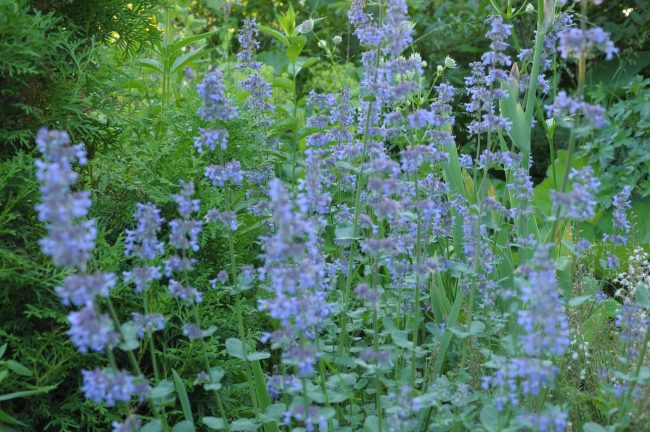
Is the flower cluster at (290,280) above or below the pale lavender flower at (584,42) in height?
below

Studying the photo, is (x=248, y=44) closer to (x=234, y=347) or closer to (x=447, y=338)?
(x=234, y=347)

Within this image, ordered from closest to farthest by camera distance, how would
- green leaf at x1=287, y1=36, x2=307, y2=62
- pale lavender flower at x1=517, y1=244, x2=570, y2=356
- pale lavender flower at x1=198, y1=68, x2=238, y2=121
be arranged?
pale lavender flower at x1=517, y1=244, x2=570, y2=356 → pale lavender flower at x1=198, y1=68, x2=238, y2=121 → green leaf at x1=287, y1=36, x2=307, y2=62

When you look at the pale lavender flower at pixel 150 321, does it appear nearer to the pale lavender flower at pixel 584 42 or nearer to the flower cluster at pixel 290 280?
the flower cluster at pixel 290 280

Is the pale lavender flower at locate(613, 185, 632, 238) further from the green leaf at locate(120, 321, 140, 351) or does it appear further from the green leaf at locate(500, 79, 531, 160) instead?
the green leaf at locate(120, 321, 140, 351)

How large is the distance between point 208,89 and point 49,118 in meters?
0.98

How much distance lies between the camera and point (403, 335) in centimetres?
235

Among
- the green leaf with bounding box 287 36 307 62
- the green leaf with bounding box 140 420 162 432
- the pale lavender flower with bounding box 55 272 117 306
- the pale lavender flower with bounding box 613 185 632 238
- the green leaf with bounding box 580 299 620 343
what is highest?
the green leaf with bounding box 287 36 307 62

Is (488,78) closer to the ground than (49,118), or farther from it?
farther from it

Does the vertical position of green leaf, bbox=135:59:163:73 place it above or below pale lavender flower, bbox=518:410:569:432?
above

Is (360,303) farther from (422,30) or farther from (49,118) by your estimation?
(422,30)

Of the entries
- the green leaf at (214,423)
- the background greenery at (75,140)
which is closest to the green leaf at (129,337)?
the green leaf at (214,423)

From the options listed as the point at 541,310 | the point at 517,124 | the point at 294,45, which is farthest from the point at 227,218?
the point at 294,45

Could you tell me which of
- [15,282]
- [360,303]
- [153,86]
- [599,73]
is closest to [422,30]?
[599,73]

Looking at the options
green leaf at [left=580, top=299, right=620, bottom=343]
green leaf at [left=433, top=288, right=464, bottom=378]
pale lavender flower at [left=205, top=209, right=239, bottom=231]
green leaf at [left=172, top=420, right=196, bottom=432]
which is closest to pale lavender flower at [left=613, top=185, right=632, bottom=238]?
green leaf at [left=580, top=299, right=620, bottom=343]
